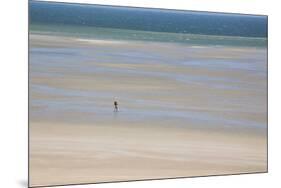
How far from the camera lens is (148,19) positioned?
5.04 metres

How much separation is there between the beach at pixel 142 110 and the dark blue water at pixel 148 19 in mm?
143

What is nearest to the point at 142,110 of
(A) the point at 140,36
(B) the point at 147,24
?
(A) the point at 140,36

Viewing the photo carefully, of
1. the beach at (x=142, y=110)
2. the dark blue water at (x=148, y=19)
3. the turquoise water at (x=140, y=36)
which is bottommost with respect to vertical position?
the beach at (x=142, y=110)

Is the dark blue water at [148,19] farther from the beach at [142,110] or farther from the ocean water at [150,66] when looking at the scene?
the beach at [142,110]

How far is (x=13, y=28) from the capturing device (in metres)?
4.62

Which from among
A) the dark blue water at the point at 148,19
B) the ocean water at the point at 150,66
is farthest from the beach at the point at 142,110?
the dark blue water at the point at 148,19

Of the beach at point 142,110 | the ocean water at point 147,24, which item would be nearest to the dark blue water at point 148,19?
the ocean water at point 147,24

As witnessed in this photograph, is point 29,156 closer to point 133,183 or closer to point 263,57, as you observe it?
point 133,183

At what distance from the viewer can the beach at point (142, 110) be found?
4738 millimetres

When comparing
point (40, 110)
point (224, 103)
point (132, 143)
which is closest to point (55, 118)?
point (40, 110)

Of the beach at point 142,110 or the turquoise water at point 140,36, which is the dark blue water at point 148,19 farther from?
the beach at point 142,110

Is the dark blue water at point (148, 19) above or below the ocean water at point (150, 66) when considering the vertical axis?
above

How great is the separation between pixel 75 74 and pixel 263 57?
181 centimetres

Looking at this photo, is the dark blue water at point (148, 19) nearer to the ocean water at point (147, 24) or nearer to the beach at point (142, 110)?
the ocean water at point (147, 24)
